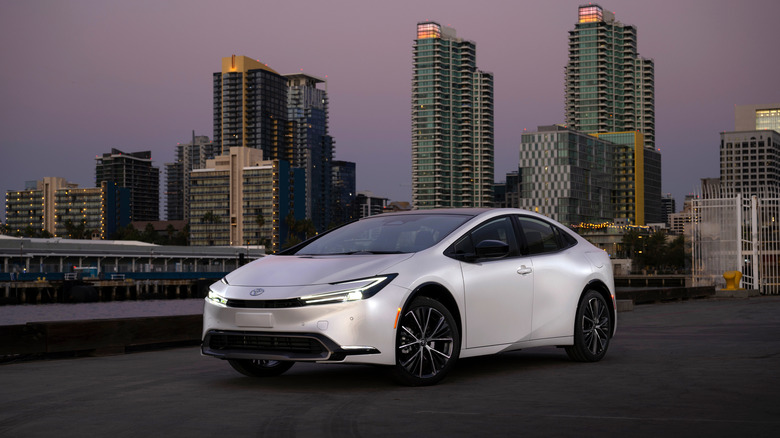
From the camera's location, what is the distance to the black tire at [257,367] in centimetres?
825

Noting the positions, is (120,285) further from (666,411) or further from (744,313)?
(666,411)

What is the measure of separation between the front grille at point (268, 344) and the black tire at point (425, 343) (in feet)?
2.30

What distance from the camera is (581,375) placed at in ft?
27.1

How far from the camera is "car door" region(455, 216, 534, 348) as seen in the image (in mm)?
8016

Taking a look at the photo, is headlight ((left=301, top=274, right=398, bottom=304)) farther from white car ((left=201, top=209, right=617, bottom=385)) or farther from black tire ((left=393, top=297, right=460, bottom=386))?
black tire ((left=393, top=297, right=460, bottom=386))

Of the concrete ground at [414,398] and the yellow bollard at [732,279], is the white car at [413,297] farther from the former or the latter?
the yellow bollard at [732,279]

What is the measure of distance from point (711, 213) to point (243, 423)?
104 feet

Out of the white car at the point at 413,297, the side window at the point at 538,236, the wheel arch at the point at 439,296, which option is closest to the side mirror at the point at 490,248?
the white car at the point at 413,297

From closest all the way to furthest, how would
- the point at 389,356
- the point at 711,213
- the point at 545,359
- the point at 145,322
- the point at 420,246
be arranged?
the point at 389,356 → the point at 420,246 → the point at 545,359 → the point at 145,322 → the point at 711,213

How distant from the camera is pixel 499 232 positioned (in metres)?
8.88

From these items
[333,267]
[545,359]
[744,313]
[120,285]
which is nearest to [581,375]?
[545,359]

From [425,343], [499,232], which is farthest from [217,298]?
[499,232]

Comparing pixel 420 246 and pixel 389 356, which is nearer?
pixel 389 356

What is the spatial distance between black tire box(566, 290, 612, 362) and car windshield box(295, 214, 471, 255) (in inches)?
72.3
